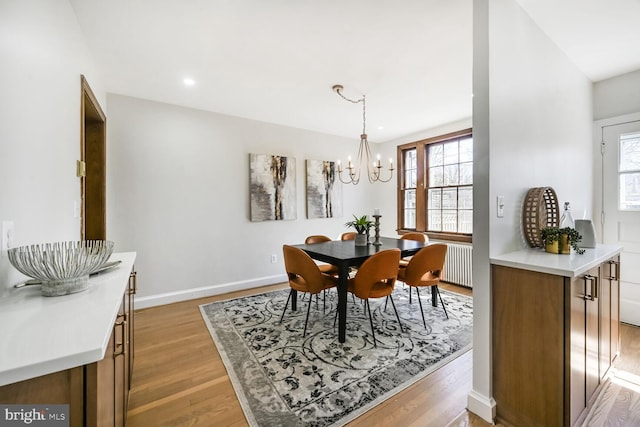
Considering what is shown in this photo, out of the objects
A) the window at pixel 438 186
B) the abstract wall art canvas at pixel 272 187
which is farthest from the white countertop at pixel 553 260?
the abstract wall art canvas at pixel 272 187

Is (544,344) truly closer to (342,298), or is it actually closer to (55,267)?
(342,298)

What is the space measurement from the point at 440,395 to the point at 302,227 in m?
3.14

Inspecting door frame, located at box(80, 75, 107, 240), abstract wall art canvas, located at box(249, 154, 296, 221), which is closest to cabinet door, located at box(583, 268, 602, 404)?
abstract wall art canvas, located at box(249, 154, 296, 221)

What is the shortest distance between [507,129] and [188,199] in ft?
11.4

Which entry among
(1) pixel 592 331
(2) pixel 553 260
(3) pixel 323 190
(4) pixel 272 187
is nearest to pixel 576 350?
(1) pixel 592 331

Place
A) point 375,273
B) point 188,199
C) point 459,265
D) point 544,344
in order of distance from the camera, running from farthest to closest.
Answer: point 459,265
point 188,199
point 375,273
point 544,344

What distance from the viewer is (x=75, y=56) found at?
185cm

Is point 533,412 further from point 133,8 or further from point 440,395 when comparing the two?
point 133,8

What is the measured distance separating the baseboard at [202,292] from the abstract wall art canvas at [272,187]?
95cm

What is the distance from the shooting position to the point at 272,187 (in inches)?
164

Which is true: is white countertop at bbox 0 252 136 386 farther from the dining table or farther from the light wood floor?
the dining table

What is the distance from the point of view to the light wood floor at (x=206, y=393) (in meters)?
1.57

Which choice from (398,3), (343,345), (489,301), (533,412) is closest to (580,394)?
(533,412)

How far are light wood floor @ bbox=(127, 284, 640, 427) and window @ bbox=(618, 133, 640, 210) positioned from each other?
135 cm
